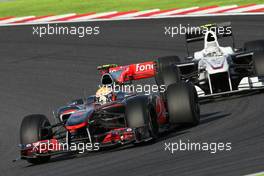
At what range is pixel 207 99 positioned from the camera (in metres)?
19.9

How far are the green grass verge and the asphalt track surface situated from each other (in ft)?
6.30

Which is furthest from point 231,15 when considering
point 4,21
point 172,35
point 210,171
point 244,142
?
point 210,171

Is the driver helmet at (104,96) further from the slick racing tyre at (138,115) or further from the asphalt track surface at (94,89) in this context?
the asphalt track surface at (94,89)

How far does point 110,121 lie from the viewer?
1535cm

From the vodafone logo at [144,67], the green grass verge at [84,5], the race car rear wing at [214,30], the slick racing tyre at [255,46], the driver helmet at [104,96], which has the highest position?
the green grass verge at [84,5]

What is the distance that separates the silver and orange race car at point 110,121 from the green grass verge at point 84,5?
14.8 m

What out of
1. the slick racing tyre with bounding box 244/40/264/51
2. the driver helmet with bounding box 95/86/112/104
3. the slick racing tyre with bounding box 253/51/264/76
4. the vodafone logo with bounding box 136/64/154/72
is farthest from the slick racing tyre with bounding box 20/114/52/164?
the slick racing tyre with bounding box 244/40/264/51

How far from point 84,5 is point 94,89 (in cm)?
1131

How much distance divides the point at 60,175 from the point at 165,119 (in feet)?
10.3

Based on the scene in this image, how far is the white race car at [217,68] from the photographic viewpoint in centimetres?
1842

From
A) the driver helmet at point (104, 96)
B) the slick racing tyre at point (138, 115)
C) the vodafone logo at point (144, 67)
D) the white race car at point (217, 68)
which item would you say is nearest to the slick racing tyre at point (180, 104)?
the slick racing tyre at point (138, 115)

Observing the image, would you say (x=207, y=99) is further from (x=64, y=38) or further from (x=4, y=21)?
(x=4, y=21)

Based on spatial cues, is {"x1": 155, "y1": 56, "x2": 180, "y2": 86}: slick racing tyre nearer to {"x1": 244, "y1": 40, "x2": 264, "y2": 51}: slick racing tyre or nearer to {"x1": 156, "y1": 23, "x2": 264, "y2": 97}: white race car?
{"x1": 156, "y1": 23, "x2": 264, "y2": 97}: white race car

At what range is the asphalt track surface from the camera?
13336 mm
